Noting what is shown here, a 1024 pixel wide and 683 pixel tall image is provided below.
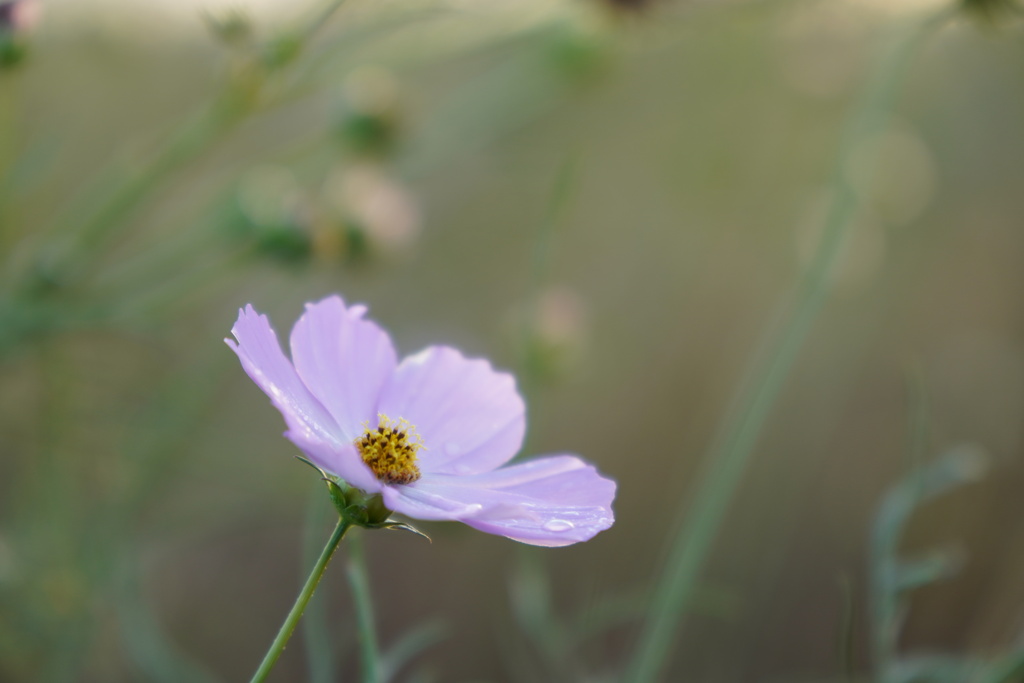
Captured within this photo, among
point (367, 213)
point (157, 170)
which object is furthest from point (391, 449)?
point (367, 213)

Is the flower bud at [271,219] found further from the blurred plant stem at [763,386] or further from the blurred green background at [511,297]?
the blurred plant stem at [763,386]

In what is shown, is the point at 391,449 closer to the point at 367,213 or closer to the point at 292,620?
the point at 292,620

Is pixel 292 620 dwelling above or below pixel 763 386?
below

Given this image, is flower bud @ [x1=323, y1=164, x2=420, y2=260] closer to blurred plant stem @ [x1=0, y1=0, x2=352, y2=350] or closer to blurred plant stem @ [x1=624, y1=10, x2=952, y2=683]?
blurred plant stem @ [x1=0, y1=0, x2=352, y2=350]

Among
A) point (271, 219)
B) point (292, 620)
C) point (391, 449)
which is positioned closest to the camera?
point (292, 620)

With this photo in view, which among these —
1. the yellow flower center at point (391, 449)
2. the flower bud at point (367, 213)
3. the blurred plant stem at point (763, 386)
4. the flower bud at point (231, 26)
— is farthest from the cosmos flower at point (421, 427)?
the flower bud at point (367, 213)

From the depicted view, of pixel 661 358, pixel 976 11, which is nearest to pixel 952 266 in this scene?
pixel 661 358
